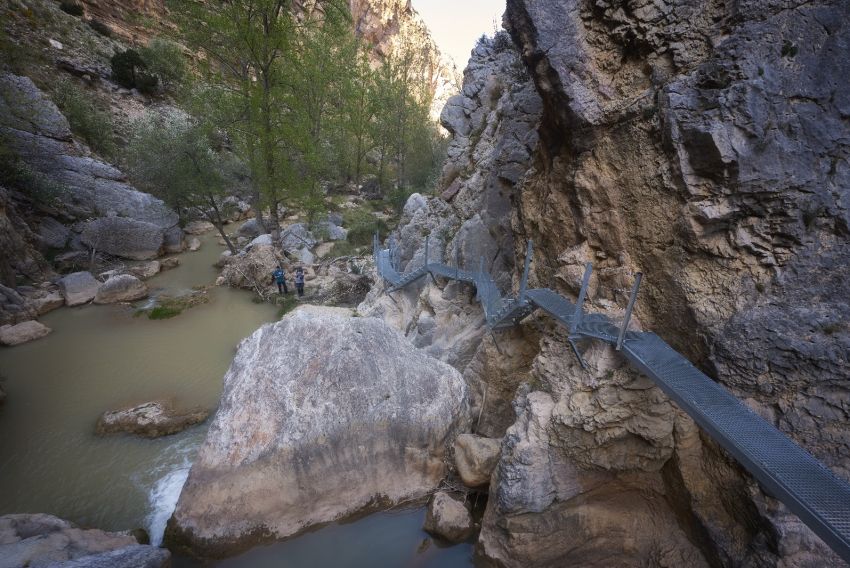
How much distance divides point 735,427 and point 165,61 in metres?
47.7

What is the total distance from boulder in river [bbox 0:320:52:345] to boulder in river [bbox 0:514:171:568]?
9435 millimetres

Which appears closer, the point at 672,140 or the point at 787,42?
the point at 787,42

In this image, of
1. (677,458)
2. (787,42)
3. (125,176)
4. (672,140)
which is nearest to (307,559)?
(677,458)

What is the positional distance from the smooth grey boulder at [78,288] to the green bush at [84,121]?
45.2ft

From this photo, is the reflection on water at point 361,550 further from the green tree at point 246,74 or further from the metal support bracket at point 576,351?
the green tree at point 246,74

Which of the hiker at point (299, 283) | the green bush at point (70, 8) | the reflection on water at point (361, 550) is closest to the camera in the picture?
the reflection on water at point (361, 550)

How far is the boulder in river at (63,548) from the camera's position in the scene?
15.6 ft

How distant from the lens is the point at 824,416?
4.32 m

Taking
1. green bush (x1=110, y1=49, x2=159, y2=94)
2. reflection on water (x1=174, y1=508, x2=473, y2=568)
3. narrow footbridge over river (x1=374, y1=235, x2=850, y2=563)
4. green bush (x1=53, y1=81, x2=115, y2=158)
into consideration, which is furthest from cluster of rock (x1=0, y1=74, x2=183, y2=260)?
narrow footbridge over river (x1=374, y1=235, x2=850, y2=563)

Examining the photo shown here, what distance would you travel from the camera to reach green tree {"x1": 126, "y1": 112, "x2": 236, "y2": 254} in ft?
62.3

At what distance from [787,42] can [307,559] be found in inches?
387

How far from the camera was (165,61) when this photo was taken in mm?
35500

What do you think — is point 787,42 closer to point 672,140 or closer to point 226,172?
point 672,140

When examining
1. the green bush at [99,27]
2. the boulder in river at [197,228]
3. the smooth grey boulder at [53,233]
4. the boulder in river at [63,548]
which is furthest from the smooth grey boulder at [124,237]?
the green bush at [99,27]
